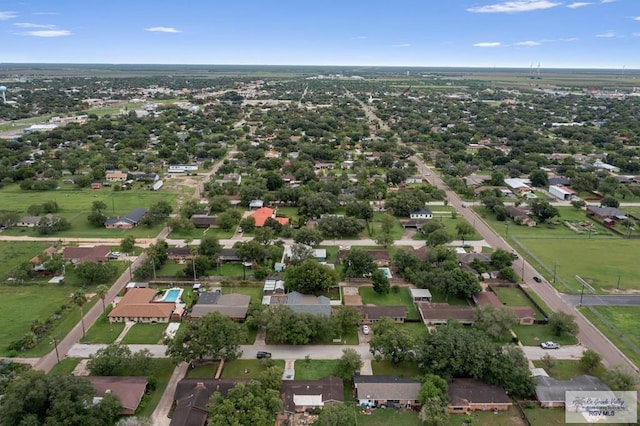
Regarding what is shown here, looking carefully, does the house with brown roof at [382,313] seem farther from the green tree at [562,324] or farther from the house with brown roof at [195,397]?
the house with brown roof at [195,397]

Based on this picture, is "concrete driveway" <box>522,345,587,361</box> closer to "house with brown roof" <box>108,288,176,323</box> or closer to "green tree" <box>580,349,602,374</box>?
"green tree" <box>580,349,602,374</box>

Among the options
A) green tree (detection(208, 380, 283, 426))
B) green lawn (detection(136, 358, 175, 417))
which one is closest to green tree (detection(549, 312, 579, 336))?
green tree (detection(208, 380, 283, 426))

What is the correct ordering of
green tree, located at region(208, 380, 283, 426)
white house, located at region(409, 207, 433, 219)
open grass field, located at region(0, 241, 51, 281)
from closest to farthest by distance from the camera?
green tree, located at region(208, 380, 283, 426) < open grass field, located at region(0, 241, 51, 281) < white house, located at region(409, 207, 433, 219)

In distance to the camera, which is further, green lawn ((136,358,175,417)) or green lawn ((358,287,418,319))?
green lawn ((358,287,418,319))

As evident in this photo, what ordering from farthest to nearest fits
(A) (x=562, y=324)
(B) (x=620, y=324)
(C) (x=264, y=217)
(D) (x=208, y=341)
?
(C) (x=264, y=217)
(B) (x=620, y=324)
(A) (x=562, y=324)
(D) (x=208, y=341)

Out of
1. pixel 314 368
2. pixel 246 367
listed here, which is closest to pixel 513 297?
pixel 314 368

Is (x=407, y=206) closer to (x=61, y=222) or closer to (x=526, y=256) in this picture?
(x=526, y=256)

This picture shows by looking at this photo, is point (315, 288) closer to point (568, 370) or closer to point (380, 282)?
point (380, 282)
